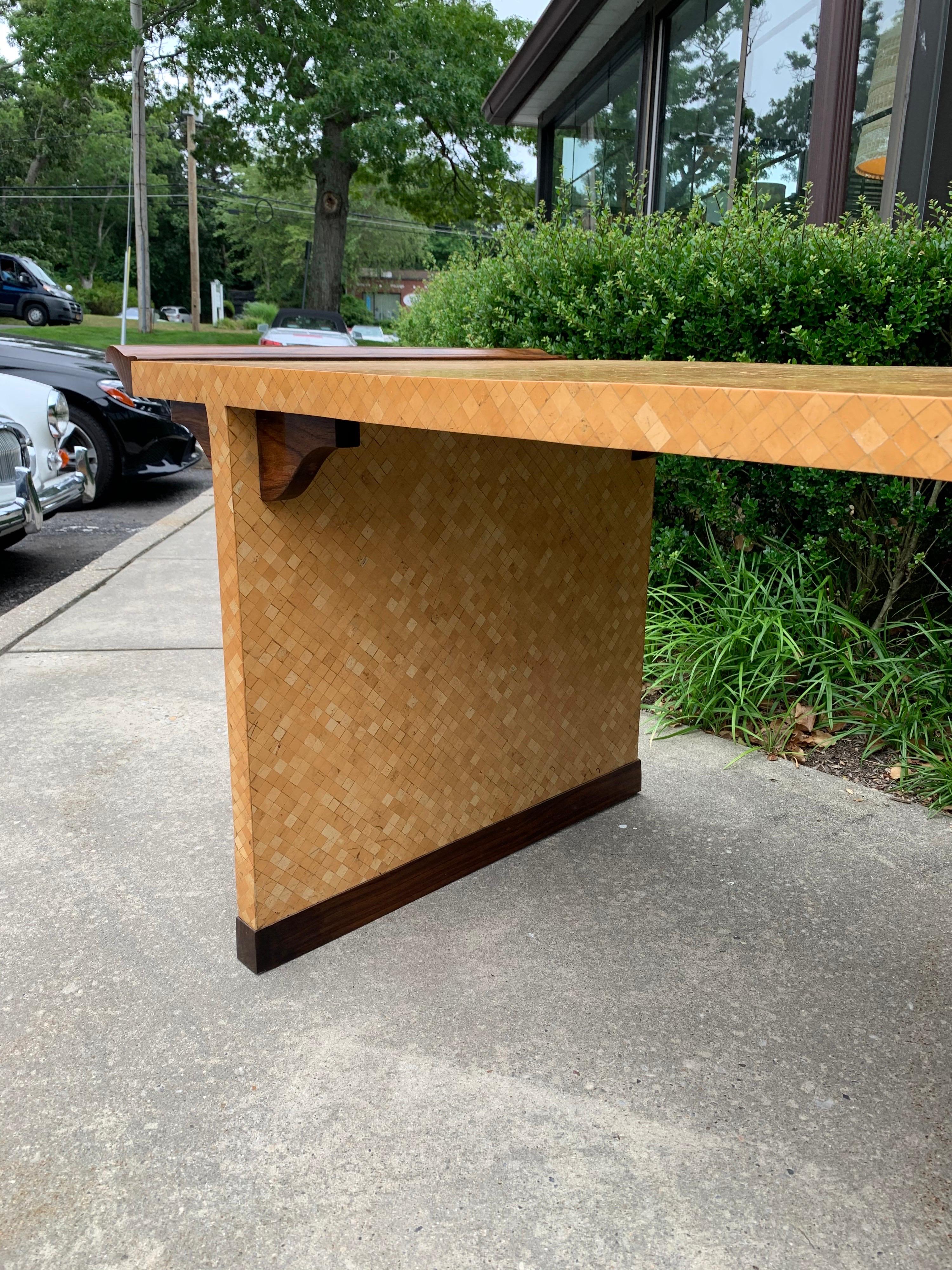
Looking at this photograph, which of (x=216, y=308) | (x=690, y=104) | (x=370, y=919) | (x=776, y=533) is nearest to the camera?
(x=370, y=919)

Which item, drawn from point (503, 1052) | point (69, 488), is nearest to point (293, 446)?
point (503, 1052)

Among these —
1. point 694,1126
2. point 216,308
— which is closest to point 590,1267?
point 694,1126

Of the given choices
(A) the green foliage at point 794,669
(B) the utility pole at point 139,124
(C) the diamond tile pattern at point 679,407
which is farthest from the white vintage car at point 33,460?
(B) the utility pole at point 139,124

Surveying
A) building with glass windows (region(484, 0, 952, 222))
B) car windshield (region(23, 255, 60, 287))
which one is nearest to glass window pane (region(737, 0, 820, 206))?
building with glass windows (region(484, 0, 952, 222))

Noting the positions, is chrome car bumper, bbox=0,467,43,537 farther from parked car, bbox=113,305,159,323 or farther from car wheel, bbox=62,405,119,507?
parked car, bbox=113,305,159,323

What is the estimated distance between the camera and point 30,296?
27.0m

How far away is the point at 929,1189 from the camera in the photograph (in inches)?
61.3

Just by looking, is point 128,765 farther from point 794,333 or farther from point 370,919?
point 794,333

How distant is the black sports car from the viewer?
7562 mm

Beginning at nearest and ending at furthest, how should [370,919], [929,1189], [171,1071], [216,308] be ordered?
[929,1189] < [171,1071] < [370,919] < [216,308]

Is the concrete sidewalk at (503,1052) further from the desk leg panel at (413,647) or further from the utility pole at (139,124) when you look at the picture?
the utility pole at (139,124)

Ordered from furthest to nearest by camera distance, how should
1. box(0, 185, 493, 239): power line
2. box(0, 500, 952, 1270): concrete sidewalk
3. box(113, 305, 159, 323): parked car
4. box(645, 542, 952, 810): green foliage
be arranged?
box(0, 185, 493, 239): power line < box(113, 305, 159, 323): parked car < box(645, 542, 952, 810): green foliage < box(0, 500, 952, 1270): concrete sidewalk

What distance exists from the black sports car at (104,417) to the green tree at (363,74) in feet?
55.6

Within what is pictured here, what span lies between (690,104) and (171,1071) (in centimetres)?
889
